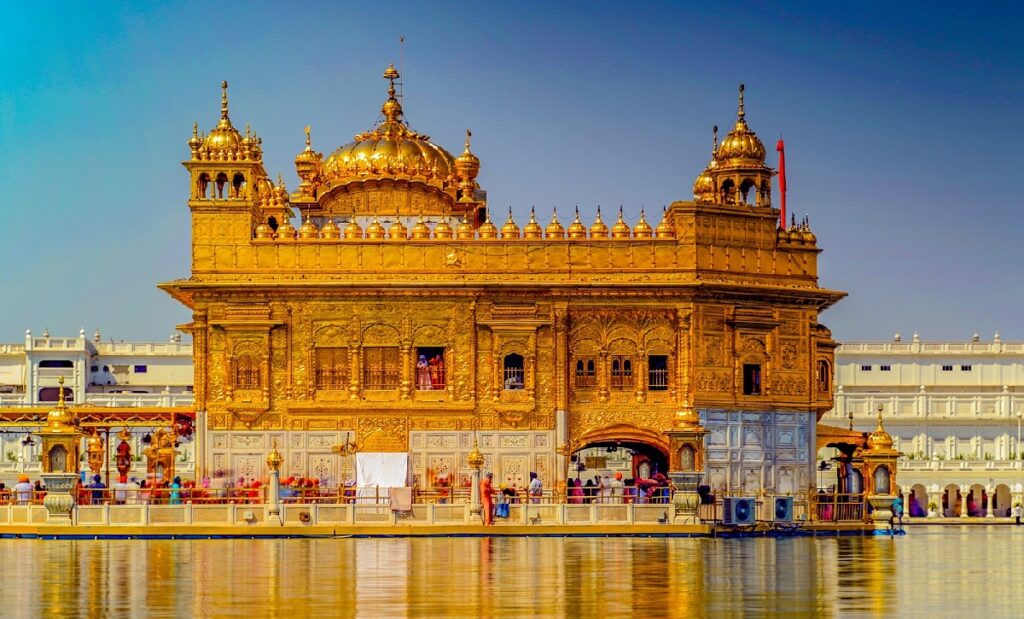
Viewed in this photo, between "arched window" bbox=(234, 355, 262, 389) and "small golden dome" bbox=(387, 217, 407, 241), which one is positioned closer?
"arched window" bbox=(234, 355, 262, 389)

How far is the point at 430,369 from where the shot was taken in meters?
46.3

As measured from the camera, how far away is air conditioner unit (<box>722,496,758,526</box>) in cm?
4138

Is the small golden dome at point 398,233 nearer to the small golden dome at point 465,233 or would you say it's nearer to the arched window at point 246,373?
the small golden dome at point 465,233

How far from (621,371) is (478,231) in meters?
4.71

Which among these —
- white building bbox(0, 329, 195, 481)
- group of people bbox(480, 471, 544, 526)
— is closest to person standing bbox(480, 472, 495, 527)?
group of people bbox(480, 471, 544, 526)

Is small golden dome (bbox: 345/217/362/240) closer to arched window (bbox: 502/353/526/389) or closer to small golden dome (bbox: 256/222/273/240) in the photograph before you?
small golden dome (bbox: 256/222/273/240)

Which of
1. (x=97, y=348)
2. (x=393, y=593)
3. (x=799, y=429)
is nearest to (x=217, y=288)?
(x=799, y=429)

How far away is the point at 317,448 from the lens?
46.1 meters

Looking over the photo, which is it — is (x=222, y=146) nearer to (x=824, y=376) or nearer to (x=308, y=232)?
(x=308, y=232)

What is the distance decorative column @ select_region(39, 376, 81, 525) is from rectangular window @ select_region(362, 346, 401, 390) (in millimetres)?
6707

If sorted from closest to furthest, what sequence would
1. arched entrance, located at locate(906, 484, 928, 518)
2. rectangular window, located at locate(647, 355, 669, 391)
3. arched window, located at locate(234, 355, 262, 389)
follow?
rectangular window, located at locate(647, 355, 669, 391) → arched window, located at locate(234, 355, 262, 389) → arched entrance, located at locate(906, 484, 928, 518)

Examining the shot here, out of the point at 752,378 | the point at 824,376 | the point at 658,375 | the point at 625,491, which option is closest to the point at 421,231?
the point at 658,375

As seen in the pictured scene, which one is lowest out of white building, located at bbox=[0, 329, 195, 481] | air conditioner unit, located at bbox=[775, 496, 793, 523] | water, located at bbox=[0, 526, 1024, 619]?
water, located at bbox=[0, 526, 1024, 619]

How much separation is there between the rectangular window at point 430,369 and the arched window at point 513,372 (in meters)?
1.41
